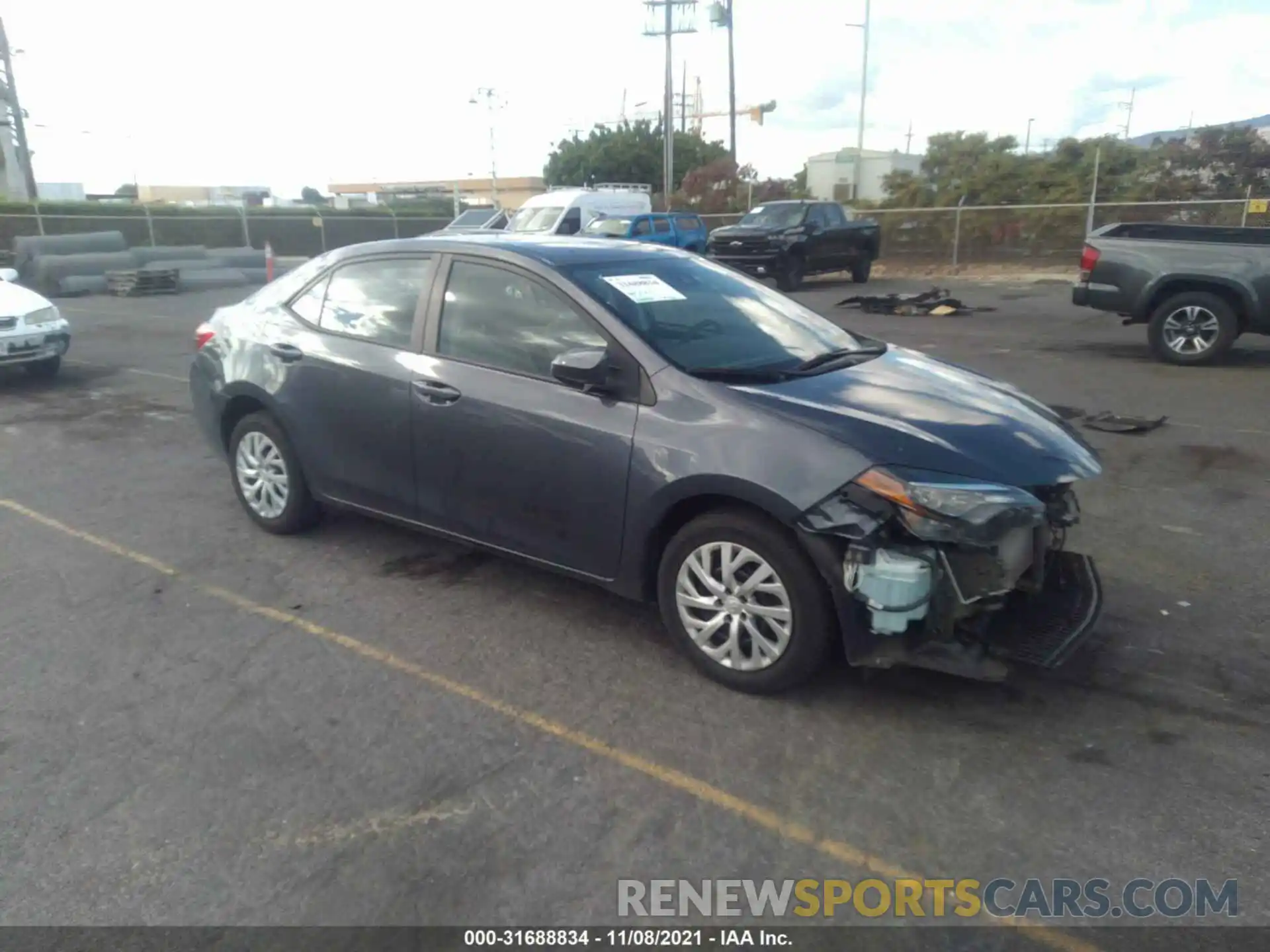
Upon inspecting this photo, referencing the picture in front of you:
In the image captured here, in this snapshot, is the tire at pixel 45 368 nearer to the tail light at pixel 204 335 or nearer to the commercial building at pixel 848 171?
the tail light at pixel 204 335

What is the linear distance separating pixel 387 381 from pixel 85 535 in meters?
2.33

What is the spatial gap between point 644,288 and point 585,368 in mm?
723

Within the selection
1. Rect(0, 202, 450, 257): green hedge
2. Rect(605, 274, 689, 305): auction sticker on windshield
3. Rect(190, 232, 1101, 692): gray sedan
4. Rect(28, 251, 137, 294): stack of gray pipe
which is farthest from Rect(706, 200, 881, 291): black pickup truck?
Rect(605, 274, 689, 305): auction sticker on windshield

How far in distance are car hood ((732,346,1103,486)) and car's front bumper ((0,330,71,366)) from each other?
29.8 feet

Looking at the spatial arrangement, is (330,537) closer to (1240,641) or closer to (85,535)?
(85,535)

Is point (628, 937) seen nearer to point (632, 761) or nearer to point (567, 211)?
point (632, 761)

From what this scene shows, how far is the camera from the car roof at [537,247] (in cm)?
457

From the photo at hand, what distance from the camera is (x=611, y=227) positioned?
2153 cm

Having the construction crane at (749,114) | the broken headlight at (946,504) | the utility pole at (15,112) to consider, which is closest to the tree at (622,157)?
the construction crane at (749,114)

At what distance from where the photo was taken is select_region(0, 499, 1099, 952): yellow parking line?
283cm

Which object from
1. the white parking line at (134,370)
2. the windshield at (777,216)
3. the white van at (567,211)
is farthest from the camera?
the white van at (567,211)

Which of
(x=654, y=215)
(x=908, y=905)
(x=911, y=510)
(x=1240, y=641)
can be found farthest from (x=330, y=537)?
(x=654, y=215)

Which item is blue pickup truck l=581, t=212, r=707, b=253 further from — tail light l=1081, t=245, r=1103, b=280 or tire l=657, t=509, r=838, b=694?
tire l=657, t=509, r=838, b=694

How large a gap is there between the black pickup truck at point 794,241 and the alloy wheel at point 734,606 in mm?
17151
